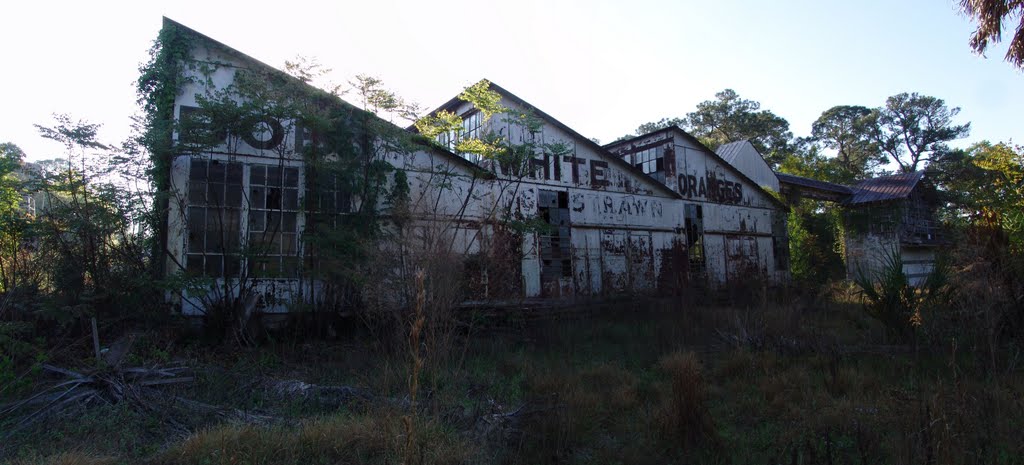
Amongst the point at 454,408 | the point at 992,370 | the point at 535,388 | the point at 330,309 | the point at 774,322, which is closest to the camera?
the point at 454,408

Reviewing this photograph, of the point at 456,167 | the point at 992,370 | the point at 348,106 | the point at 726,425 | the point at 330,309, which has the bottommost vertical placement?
the point at 726,425

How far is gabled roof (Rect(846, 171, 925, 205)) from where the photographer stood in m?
23.7

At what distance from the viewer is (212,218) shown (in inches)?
396

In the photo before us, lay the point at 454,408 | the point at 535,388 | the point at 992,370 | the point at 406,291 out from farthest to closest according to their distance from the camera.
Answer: the point at 406,291
the point at 535,388
the point at 992,370
the point at 454,408

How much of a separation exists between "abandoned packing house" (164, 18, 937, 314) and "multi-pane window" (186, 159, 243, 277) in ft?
0.07

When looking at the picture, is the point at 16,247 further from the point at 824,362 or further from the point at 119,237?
the point at 824,362

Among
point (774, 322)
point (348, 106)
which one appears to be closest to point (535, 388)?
point (774, 322)

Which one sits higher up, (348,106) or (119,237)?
(348,106)

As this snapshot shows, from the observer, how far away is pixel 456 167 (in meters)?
12.3

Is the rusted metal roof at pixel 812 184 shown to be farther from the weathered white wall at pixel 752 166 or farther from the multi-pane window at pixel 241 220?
the multi-pane window at pixel 241 220

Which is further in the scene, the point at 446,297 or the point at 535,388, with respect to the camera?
the point at 446,297

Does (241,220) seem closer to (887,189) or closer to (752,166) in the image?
(752,166)

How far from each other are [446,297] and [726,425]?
385 centimetres

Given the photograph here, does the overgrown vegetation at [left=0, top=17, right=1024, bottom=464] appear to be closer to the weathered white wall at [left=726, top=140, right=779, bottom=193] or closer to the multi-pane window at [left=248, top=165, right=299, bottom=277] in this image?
the multi-pane window at [left=248, top=165, right=299, bottom=277]
